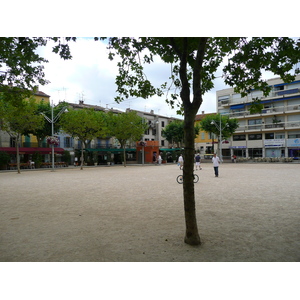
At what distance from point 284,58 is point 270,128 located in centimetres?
4594

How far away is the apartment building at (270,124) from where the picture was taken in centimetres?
4553

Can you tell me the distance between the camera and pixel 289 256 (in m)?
4.29

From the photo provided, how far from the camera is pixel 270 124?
48.2 m

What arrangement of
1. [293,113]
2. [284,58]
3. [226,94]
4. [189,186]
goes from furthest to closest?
[226,94] < [293,113] < [284,58] < [189,186]

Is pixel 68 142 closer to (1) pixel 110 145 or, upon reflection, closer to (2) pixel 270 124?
(1) pixel 110 145

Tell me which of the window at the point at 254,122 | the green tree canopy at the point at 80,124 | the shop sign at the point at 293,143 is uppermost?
the window at the point at 254,122

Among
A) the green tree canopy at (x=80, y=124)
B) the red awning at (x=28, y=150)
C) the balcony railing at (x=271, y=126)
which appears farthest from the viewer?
the balcony railing at (x=271, y=126)

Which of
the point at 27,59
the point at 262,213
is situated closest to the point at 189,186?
the point at 262,213

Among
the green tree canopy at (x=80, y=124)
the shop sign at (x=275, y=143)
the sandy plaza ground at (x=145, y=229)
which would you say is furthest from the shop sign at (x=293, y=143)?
the sandy plaza ground at (x=145, y=229)

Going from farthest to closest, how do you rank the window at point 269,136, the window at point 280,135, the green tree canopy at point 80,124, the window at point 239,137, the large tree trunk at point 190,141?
the window at point 239,137 < the window at point 269,136 < the window at point 280,135 < the green tree canopy at point 80,124 < the large tree trunk at point 190,141

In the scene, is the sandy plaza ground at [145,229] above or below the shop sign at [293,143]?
below

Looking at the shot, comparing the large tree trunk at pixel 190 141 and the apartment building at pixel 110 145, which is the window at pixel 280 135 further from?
the large tree trunk at pixel 190 141

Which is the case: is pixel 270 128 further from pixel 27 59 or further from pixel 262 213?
pixel 27 59

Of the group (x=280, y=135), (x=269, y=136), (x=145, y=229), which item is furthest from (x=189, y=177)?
(x=269, y=136)
